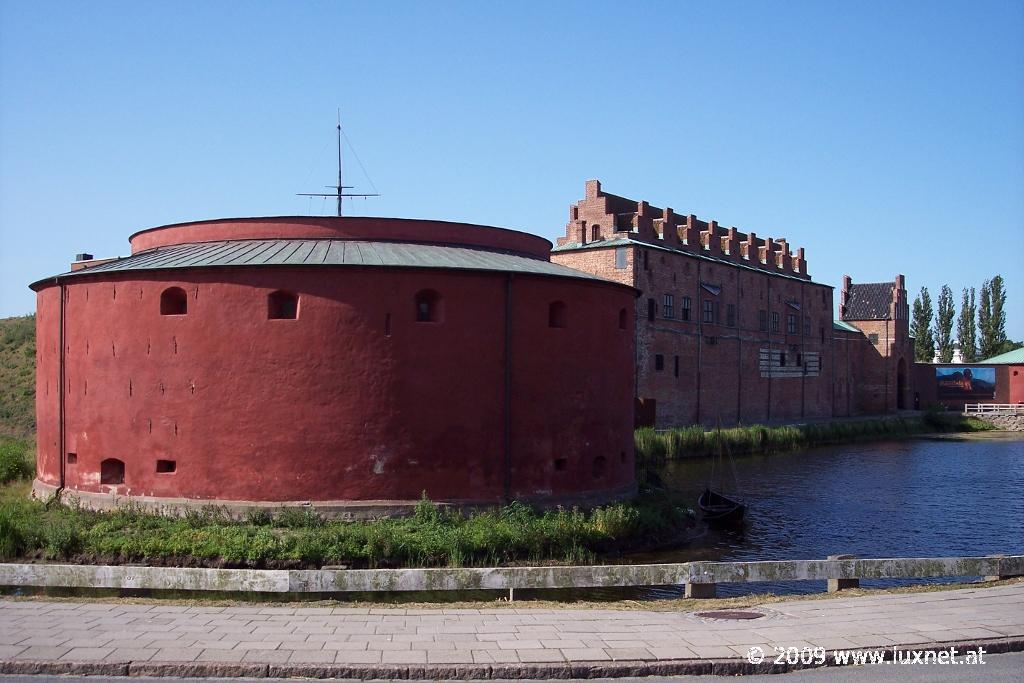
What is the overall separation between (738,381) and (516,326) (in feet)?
92.6

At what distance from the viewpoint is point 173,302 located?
1634cm

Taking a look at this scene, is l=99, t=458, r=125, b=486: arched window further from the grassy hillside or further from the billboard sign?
the billboard sign

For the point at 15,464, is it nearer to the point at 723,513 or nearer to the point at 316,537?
the point at 316,537

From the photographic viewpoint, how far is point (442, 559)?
13930 millimetres

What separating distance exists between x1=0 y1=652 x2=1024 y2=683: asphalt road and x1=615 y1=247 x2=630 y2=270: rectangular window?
28673 millimetres

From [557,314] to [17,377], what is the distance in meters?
29.0

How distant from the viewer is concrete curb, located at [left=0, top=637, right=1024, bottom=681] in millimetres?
7332

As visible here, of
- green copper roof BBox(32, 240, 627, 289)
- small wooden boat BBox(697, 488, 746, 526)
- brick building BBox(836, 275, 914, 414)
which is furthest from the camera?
brick building BBox(836, 275, 914, 414)

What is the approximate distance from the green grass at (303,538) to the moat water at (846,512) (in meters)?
1.33

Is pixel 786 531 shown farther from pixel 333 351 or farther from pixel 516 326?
pixel 333 351

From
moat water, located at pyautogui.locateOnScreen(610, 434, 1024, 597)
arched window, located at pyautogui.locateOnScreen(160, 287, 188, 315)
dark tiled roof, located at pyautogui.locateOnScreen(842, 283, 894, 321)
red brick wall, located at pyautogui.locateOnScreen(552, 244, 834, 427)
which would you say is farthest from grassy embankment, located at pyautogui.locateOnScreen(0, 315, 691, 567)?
dark tiled roof, located at pyautogui.locateOnScreen(842, 283, 894, 321)

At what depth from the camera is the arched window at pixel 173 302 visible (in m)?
16.2

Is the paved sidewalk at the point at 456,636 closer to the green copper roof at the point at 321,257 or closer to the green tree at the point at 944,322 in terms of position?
the green copper roof at the point at 321,257

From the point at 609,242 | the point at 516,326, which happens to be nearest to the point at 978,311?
the point at 609,242
